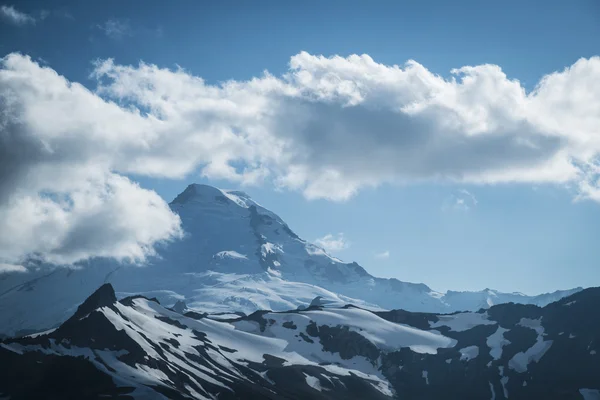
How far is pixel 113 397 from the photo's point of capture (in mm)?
165125

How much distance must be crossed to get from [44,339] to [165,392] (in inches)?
1794

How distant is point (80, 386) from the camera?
171 metres

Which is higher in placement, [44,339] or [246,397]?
[44,339]

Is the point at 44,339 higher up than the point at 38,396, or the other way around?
the point at 44,339

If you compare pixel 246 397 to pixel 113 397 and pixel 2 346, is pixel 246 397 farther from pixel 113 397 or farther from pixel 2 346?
pixel 2 346

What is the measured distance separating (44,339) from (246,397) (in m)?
61.3

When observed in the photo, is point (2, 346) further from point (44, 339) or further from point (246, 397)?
point (246, 397)

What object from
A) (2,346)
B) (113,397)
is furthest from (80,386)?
(2,346)

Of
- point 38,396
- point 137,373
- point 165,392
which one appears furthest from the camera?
point 137,373

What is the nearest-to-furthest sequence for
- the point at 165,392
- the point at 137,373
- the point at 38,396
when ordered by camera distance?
the point at 38,396 < the point at 165,392 < the point at 137,373

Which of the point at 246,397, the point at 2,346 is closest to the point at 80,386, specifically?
the point at 2,346

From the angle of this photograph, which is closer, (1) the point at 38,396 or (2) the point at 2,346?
(1) the point at 38,396

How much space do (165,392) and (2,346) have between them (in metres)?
45.3

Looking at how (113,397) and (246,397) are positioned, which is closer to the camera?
(113,397)
